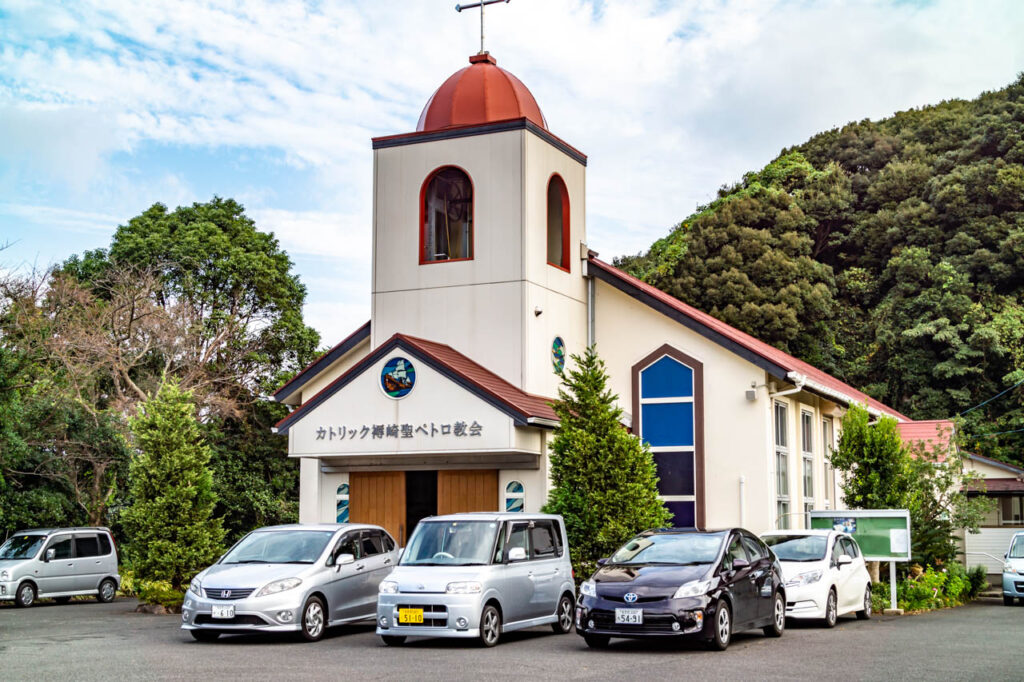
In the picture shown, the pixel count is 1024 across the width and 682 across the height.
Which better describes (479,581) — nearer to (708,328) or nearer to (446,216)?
(708,328)

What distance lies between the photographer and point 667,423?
A: 76.4ft

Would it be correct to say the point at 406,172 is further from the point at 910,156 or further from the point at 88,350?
the point at 910,156

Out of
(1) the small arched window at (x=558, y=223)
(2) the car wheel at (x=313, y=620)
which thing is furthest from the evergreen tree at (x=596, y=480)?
(2) the car wheel at (x=313, y=620)

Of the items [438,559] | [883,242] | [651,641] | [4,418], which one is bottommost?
[651,641]

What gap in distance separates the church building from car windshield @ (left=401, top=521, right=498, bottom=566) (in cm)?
518

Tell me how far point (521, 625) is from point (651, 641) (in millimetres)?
1670

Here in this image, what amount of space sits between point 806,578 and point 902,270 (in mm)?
29899

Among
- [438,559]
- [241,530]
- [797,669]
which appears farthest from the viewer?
[241,530]

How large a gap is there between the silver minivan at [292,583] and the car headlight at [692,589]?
15.6 ft

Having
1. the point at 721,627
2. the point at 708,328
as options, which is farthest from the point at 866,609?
the point at 708,328

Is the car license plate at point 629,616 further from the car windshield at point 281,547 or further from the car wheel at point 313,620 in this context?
the car windshield at point 281,547

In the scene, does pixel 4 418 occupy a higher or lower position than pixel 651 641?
higher

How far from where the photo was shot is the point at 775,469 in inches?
911

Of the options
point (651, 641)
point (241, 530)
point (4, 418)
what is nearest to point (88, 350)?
point (241, 530)
